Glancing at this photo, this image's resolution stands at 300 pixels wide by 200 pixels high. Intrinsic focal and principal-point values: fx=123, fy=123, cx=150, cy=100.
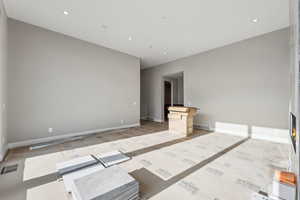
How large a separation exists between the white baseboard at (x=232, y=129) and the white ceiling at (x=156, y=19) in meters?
2.81

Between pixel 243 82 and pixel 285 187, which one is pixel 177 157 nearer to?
pixel 285 187

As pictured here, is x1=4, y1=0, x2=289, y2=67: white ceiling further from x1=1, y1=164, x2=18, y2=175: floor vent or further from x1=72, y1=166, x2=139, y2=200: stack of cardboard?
x1=1, y1=164, x2=18, y2=175: floor vent

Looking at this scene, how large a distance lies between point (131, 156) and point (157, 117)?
4.50 m

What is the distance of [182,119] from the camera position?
419cm

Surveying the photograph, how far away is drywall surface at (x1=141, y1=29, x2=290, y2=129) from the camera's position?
134 inches

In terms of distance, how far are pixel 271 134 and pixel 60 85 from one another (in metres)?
6.26

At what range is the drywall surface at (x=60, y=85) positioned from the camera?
3.05m

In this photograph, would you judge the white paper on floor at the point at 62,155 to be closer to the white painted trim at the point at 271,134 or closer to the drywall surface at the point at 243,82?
the drywall surface at the point at 243,82

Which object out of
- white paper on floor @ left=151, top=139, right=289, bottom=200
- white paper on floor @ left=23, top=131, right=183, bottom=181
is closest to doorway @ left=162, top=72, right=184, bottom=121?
white paper on floor @ left=23, top=131, right=183, bottom=181

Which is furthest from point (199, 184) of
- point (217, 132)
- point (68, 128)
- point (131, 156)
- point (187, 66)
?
point (187, 66)

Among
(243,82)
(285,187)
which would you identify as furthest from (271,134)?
(285,187)

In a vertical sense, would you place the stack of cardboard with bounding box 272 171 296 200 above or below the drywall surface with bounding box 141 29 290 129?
below

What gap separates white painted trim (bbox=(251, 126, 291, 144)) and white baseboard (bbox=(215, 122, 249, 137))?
219 mm

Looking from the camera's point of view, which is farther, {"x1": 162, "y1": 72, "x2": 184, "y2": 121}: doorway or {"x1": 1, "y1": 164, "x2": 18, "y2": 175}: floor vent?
{"x1": 162, "y1": 72, "x2": 184, "y2": 121}: doorway
